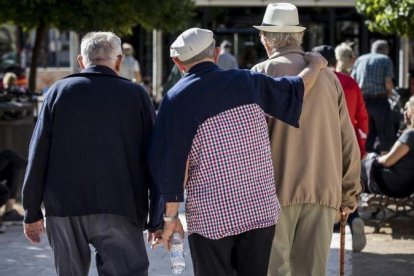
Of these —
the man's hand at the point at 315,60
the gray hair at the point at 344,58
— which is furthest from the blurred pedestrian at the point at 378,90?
the man's hand at the point at 315,60

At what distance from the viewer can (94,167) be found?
15.5ft

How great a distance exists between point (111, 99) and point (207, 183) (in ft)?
2.13

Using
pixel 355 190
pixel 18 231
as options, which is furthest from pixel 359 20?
pixel 355 190

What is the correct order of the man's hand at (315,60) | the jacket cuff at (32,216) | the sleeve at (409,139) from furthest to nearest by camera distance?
the sleeve at (409,139) < the man's hand at (315,60) < the jacket cuff at (32,216)

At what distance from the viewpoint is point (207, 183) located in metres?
4.55

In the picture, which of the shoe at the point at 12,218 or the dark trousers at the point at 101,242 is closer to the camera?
the dark trousers at the point at 101,242

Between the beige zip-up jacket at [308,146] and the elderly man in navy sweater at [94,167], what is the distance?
73 cm

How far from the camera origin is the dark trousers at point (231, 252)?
4602 millimetres

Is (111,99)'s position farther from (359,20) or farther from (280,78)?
(359,20)

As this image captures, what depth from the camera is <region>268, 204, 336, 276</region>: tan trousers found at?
5.15 metres

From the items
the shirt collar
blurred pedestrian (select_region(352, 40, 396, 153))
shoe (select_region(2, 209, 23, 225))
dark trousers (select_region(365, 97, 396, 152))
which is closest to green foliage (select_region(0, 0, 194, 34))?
blurred pedestrian (select_region(352, 40, 396, 153))

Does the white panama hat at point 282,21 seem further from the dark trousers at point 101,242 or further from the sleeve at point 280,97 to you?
the dark trousers at point 101,242

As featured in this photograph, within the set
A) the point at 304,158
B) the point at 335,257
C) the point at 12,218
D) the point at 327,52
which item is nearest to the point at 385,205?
the point at 335,257

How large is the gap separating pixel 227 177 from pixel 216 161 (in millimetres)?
91
